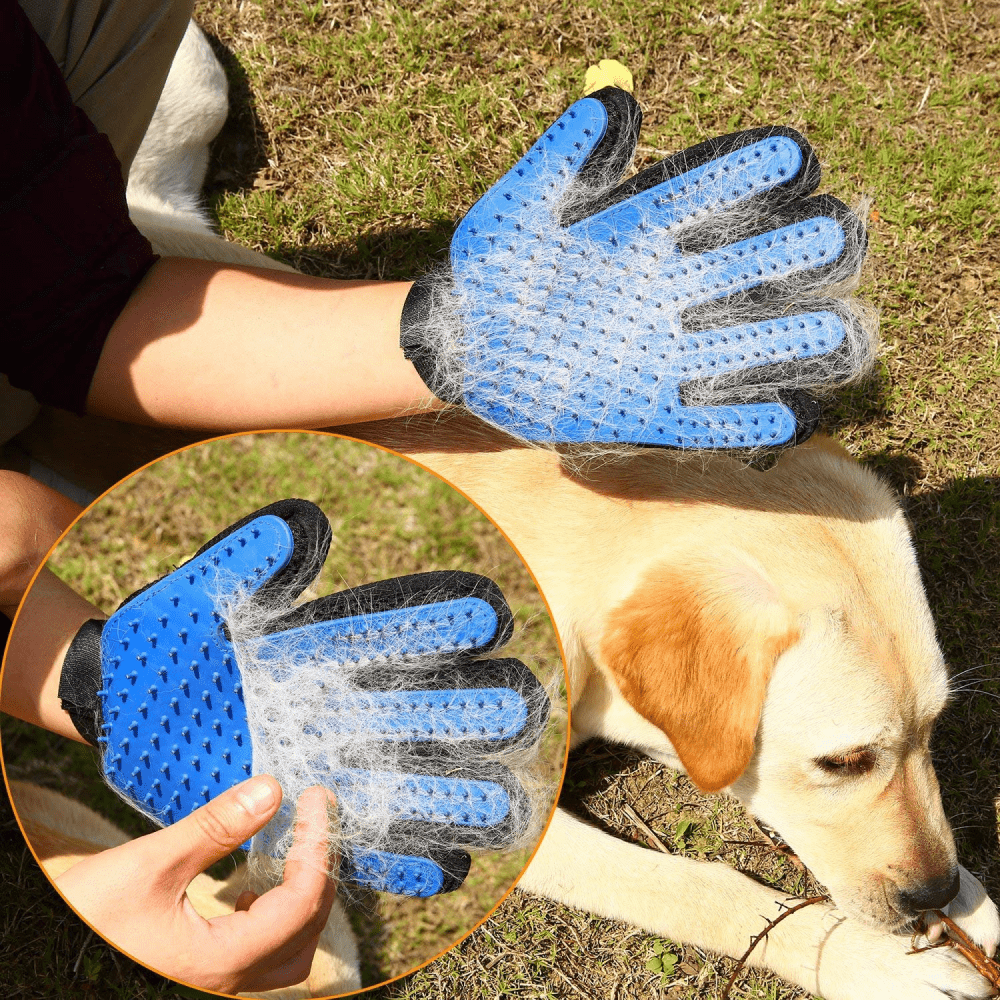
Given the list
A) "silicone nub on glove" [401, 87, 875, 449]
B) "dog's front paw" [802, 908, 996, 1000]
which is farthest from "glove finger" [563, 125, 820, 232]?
"dog's front paw" [802, 908, 996, 1000]

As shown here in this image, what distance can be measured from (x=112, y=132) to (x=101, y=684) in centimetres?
165

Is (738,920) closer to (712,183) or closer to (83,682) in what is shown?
(83,682)

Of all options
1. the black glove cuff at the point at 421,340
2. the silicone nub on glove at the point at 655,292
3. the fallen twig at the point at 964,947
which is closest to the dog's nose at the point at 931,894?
the fallen twig at the point at 964,947

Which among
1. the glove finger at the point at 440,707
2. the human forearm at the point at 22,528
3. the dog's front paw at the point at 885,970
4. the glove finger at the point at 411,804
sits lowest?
the dog's front paw at the point at 885,970

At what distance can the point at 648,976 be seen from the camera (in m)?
2.96

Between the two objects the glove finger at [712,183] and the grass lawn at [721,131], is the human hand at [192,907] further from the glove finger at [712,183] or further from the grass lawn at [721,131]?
the grass lawn at [721,131]

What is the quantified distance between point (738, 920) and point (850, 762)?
2.45ft

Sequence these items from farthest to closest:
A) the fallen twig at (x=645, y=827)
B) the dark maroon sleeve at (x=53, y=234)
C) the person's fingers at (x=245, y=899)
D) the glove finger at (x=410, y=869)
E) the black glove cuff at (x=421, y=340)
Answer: the fallen twig at (x=645, y=827), the person's fingers at (x=245, y=899), the glove finger at (x=410, y=869), the black glove cuff at (x=421, y=340), the dark maroon sleeve at (x=53, y=234)

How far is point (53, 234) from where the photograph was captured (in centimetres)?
221

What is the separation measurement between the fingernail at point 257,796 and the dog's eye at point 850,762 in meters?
1.35

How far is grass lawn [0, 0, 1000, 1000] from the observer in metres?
3.38

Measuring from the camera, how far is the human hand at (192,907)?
205 centimetres

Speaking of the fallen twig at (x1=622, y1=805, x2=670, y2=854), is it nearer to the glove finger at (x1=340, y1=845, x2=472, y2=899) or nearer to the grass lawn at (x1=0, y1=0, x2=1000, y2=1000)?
the glove finger at (x1=340, y1=845, x2=472, y2=899)

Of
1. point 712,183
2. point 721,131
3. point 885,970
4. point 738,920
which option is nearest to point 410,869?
point 738,920
